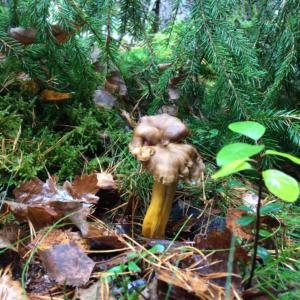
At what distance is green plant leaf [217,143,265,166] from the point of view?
3.39 ft

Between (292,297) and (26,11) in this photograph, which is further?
(26,11)

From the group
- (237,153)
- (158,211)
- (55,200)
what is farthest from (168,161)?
(55,200)

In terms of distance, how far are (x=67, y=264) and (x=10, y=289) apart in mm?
191

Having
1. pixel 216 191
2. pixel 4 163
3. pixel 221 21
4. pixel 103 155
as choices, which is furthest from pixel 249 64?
pixel 4 163

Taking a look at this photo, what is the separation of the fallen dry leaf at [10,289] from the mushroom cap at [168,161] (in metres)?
0.57

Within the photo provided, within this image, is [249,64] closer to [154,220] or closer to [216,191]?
[216,191]

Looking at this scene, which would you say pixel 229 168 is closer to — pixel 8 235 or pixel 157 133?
pixel 157 133

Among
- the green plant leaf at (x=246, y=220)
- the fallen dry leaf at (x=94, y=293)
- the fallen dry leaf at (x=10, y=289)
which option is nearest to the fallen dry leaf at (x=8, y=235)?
the fallen dry leaf at (x=10, y=289)

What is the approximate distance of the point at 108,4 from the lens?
2.02m

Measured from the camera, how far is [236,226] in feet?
5.42

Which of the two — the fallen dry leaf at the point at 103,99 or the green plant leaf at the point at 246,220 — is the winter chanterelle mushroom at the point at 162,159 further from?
the fallen dry leaf at the point at 103,99

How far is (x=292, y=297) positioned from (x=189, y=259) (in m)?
0.35

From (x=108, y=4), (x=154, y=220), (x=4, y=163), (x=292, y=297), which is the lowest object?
(x=292, y=297)

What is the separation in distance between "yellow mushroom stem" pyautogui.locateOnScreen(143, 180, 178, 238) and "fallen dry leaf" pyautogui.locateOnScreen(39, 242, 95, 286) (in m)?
0.31
